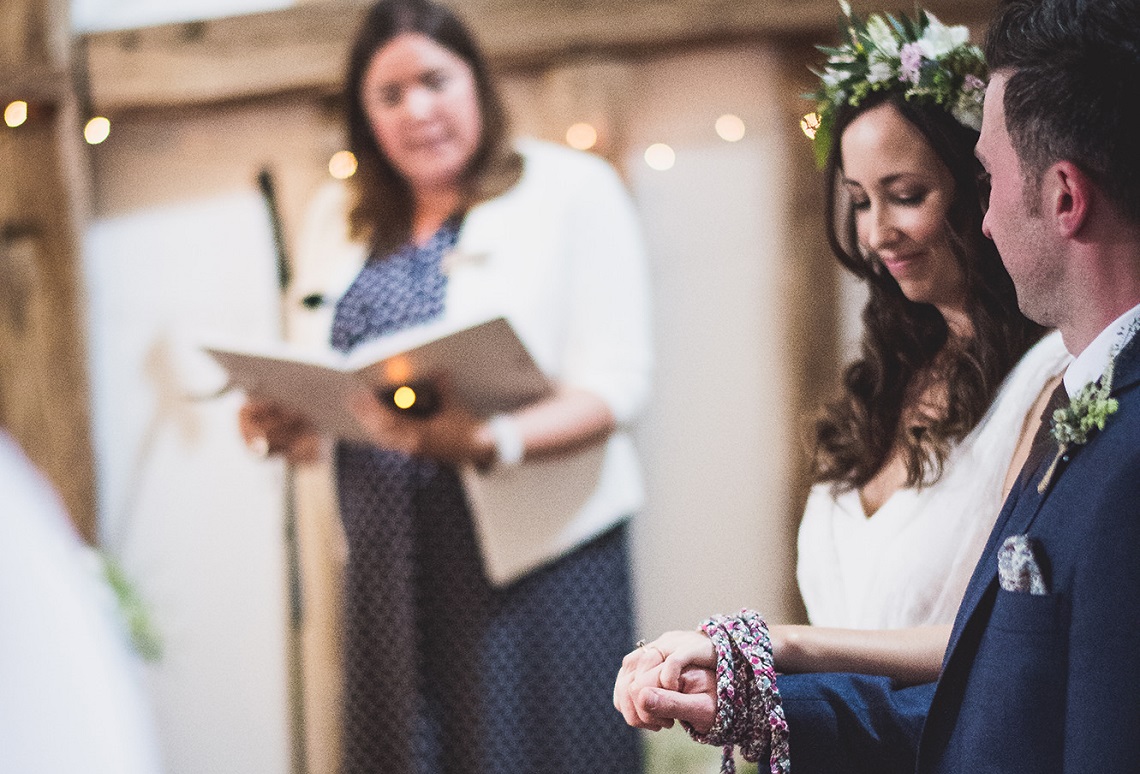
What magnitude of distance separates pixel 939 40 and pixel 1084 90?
45cm

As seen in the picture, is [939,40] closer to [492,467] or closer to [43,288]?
[492,467]

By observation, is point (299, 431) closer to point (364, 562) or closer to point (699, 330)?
point (364, 562)

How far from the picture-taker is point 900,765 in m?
1.32

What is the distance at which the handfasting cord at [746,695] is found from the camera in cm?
121

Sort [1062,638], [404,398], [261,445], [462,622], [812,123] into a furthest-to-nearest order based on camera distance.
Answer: [261,445]
[462,622]
[404,398]
[812,123]
[1062,638]

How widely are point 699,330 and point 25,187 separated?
172 cm

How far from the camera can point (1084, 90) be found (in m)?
0.98

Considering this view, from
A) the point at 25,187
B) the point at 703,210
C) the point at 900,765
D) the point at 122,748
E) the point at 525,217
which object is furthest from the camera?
the point at 25,187

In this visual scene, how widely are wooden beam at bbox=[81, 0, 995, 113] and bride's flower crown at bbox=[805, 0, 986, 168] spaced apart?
110 centimetres

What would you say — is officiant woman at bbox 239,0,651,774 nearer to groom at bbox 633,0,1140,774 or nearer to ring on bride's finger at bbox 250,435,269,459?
ring on bride's finger at bbox 250,435,269,459

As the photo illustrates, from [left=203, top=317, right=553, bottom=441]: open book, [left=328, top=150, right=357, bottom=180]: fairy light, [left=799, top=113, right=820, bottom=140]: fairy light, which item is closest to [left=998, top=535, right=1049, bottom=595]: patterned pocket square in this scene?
[left=799, top=113, right=820, bottom=140]: fairy light

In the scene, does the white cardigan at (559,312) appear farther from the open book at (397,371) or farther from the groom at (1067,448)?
the groom at (1067,448)

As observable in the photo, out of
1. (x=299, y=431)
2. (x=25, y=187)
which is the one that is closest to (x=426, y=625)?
(x=299, y=431)

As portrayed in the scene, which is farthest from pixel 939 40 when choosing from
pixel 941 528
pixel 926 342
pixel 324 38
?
pixel 324 38
